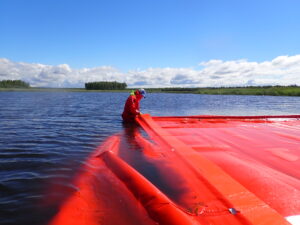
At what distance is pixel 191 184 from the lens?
3.47 meters

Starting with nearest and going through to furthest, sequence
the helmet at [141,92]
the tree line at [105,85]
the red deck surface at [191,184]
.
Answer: the red deck surface at [191,184] < the helmet at [141,92] < the tree line at [105,85]

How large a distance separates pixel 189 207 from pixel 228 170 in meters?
1.46

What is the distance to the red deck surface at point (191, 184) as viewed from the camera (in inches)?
103

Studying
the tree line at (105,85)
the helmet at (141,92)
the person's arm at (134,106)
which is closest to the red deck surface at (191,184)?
the person's arm at (134,106)

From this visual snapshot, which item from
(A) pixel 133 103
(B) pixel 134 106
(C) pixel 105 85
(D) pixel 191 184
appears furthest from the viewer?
(C) pixel 105 85

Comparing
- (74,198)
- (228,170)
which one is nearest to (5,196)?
(74,198)

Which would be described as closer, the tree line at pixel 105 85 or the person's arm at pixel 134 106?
the person's arm at pixel 134 106

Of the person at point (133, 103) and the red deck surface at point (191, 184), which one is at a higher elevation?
the person at point (133, 103)

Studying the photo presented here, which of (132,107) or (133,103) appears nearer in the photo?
(133,103)

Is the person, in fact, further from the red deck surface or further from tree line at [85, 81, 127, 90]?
tree line at [85, 81, 127, 90]

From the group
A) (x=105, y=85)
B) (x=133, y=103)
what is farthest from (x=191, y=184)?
(x=105, y=85)

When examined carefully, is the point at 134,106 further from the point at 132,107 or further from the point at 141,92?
the point at 141,92

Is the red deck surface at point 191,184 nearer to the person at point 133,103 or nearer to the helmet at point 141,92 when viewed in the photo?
the person at point 133,103

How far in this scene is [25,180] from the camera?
401 centimetres
